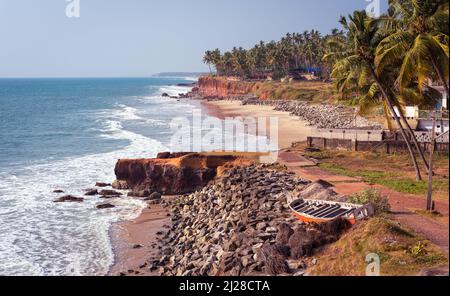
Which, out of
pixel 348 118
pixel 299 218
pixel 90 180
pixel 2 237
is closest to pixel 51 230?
pixel 2 237

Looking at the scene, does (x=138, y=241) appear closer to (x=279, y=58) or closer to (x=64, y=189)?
(x=64, y=189)

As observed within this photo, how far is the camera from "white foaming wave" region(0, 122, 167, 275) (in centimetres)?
1953

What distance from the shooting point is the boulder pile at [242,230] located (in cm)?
1427

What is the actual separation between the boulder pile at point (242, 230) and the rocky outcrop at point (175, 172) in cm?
180

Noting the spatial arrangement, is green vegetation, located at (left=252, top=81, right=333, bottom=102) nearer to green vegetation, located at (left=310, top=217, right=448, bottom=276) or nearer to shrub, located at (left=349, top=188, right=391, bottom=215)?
shrub, located at (left=349, top=188, right=391, bottom=215)

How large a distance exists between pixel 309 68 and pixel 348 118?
72098 millimetres

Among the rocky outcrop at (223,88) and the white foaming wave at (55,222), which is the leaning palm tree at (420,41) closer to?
the white foaming wave at (55,222)

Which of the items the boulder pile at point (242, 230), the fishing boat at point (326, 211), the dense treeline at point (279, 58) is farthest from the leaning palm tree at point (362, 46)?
the dense treeline at point (279, 58)

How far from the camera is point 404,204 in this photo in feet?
59.5

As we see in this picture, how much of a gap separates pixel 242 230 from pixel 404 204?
20.1ft

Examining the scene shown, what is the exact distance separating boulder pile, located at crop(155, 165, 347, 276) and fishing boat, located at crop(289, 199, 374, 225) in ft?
0.93

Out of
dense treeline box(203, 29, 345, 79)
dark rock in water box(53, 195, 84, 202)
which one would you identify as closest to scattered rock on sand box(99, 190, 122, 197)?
dark rock in water box(53, 195, 84, 202)

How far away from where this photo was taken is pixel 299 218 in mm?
16953

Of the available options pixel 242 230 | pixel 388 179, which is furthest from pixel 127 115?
pixel 242 230
